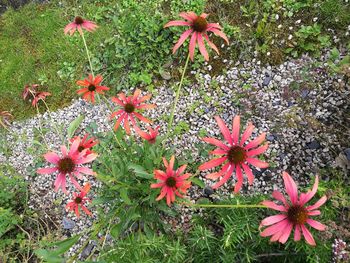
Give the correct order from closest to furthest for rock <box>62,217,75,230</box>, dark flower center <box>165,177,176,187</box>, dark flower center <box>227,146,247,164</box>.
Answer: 1. dark flower center <box>227,146,247,164</box>
2. dark flower center <box>165,177,176,187</box>
3. rock <box>62,217,75,230</box>

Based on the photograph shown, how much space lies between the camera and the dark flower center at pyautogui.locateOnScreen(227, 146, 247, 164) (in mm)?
1485

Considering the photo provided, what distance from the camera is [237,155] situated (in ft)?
4.87

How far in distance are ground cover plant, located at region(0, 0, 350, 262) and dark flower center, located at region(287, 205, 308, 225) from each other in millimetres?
250

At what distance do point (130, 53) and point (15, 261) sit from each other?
1.75 metres

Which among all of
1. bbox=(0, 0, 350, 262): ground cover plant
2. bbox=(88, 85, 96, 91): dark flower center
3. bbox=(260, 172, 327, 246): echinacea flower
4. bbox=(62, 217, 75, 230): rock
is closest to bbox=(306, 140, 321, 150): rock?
bbox=(0, 0, 350, 262): ground cover plant

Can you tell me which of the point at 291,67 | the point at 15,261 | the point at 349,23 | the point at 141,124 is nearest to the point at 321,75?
the point at 291,67

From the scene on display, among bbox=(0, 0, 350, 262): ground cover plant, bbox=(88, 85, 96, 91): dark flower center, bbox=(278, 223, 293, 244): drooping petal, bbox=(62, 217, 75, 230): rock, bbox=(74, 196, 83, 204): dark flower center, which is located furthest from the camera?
bbox=(62, 217, 75, 230): rock

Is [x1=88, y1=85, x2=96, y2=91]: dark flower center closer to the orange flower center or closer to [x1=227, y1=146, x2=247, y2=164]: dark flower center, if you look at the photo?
the orange flower center

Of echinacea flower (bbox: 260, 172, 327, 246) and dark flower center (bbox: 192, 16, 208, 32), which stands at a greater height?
dark flower center (bbox: 192, 16, 208, 32)

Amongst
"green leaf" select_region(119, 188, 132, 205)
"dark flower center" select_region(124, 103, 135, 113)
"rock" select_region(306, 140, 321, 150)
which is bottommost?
"green leaf" select_region(119, 188, 132, 205)

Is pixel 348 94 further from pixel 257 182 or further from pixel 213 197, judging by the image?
pixel 213 197

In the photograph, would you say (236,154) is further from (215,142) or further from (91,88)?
(91,88)

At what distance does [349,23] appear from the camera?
2746 millimetres

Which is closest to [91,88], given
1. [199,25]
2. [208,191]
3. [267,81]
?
[199,25]
